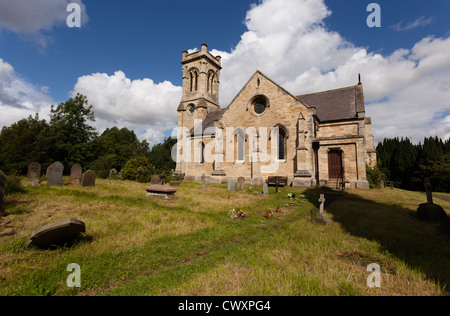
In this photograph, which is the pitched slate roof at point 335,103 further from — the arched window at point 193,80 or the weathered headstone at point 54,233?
the weathered headstone at point 54,233

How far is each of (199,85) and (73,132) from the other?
20611 mm

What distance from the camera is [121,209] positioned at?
7211mm

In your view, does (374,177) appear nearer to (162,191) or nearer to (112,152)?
(162,191)

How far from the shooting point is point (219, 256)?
159 inches

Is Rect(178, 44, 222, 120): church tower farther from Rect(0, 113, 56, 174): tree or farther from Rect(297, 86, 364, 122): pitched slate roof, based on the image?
Rect(0, 113, 56, 174): tree

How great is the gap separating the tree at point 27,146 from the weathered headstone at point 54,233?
81.5ft

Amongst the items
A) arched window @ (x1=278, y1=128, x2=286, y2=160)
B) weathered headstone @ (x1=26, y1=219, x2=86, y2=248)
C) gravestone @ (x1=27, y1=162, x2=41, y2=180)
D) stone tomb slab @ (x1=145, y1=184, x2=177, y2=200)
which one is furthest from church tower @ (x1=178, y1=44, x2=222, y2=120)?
weathered headstone @ (x1=26, y1=219, x2=86, y2=248)

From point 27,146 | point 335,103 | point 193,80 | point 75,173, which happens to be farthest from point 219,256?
point 193,80

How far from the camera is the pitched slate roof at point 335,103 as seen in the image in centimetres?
1931

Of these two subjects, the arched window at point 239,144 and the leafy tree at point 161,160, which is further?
the leafy tree at point 161,160

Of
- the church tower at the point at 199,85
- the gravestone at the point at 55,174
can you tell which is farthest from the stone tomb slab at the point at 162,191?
the church tower at the point at 199,85

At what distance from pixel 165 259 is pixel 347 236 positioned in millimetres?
4905

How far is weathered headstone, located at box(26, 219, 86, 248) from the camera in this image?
12.1ft

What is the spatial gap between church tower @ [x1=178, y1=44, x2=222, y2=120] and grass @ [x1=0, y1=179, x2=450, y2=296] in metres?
24.6
